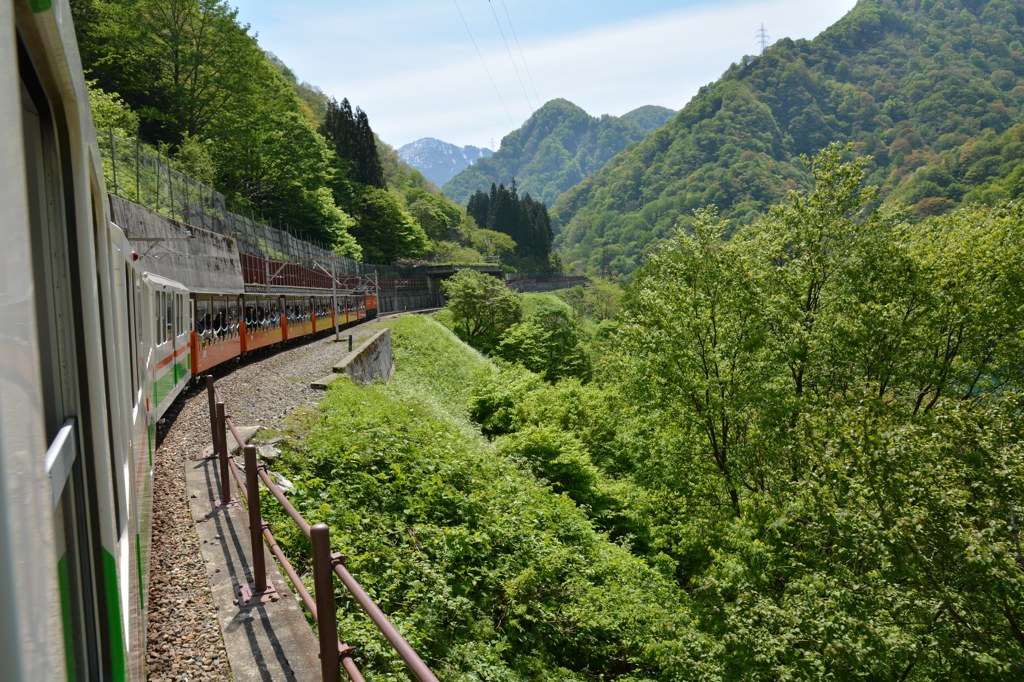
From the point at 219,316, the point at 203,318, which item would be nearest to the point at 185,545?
the point at 203,318

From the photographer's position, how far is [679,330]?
17.2 metres

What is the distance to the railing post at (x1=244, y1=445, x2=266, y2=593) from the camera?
4.69 meters

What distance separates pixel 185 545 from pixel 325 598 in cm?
368

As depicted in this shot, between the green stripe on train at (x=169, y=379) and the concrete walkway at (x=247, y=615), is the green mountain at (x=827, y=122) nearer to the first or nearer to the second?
the green stripe on train at (x=169, y=379)

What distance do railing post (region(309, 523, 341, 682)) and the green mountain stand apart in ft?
312

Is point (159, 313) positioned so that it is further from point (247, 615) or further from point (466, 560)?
point (247, 615)

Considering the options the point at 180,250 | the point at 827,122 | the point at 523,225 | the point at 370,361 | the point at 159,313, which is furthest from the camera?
the point at 827,122

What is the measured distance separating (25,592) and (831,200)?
18.8m

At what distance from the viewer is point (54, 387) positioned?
5.31ft

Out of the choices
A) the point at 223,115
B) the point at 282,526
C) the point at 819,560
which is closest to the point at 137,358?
the point at 282,526

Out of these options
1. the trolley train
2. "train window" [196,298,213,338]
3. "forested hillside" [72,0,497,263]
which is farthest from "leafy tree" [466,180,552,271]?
the trolley train

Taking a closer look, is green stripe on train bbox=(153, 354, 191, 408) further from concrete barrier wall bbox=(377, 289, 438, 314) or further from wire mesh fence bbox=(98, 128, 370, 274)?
concrete barrier wall bbox=(377, 289, 438, 314)

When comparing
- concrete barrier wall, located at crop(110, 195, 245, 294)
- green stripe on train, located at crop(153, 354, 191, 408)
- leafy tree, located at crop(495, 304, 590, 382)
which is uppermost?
concrete barrier wall, located at crop(110, 195, 245, 294)

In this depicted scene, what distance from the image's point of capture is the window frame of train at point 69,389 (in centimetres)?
149
